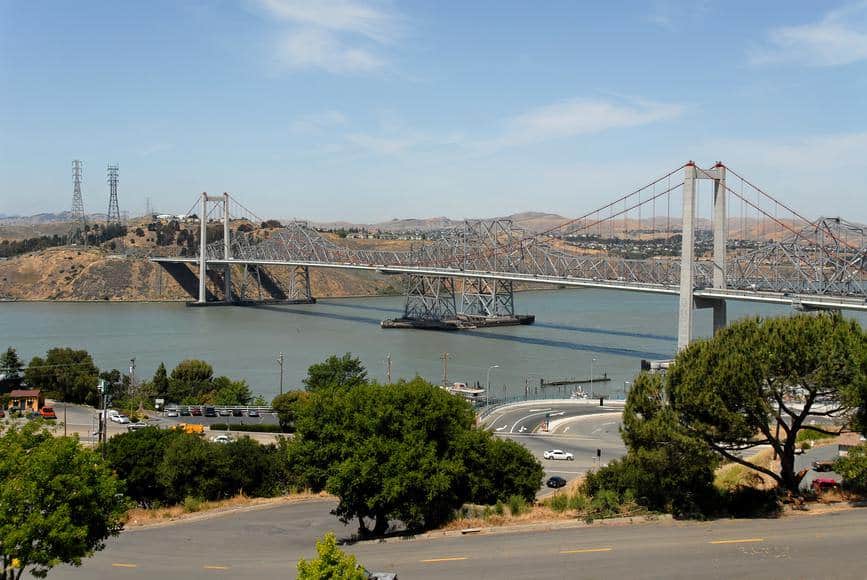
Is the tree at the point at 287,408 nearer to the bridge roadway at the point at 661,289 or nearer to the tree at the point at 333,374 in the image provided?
the tree at the point at 333,374

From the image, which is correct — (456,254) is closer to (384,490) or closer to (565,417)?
(565,417)

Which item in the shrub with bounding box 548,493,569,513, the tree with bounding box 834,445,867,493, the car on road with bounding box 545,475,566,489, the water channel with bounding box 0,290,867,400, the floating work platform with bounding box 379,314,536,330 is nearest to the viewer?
the tree with bounding box 834,445,867,493

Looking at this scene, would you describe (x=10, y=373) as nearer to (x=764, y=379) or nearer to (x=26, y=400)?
(x=26, y=400)

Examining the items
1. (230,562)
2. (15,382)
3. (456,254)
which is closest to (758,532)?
(230,562)

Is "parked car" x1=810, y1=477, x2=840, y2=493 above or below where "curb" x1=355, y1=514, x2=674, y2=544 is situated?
above

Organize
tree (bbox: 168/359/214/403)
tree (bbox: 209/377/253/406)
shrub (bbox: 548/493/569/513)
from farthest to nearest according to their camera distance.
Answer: tree (bbox: 168/359/214/403) → tree (bbox: 209/377/253/406) → shrub (bbox: 548/493/569/513)

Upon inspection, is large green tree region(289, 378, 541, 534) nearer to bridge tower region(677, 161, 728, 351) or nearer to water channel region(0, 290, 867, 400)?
water channel region(0, 290, 867, 400)

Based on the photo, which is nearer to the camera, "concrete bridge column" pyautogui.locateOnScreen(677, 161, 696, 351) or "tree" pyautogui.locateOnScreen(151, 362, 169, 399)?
"tree" pyautogui.locateOnScreen(151, 362, 169, 399)

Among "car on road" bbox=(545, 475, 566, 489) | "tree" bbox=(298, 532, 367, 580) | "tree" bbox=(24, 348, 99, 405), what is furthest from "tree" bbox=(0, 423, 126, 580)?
"tree" bbox=(24, 348, 99, 405)
